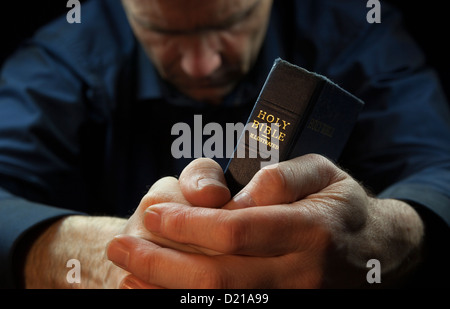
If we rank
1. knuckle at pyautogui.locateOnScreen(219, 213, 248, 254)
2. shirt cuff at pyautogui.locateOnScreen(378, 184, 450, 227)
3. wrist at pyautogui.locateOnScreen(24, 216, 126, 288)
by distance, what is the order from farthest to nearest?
1. shirt cuff at pyautogui.locateOnScreen(378, 184, 450, 227)
2. wrist at pyautogui.locateOnScreen(24, 216, 126, 288)
3. knuckle at pyautogui.locateOnScreen(219, 213, 248, 254)

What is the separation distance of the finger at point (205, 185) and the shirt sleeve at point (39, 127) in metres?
0.39

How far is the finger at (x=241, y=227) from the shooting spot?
499mm

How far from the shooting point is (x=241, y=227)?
0.50 meters

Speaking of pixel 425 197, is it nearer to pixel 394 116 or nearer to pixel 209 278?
pixel 394 116

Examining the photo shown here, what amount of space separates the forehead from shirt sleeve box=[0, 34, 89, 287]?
0.96 ft

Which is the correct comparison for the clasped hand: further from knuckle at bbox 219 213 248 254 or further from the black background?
the black background

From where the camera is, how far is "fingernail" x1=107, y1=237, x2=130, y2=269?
1.75ft

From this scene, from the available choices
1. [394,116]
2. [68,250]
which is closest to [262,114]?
[68,250]

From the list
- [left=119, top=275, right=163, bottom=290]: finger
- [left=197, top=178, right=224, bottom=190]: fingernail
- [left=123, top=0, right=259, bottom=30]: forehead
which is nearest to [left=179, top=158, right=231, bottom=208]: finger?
[left=197, top=178, right=224, bottom=190]: fingernail

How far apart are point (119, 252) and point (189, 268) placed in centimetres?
8

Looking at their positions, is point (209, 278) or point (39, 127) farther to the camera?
point (39, 127)

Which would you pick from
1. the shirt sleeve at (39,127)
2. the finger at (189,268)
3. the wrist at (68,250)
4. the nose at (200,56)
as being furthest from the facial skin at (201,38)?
the finger at (189,268)

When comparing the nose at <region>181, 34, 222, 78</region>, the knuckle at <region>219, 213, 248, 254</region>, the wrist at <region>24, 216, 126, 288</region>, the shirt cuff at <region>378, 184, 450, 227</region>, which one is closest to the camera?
the knuckle at <region>219, 213, 248, 254</region>
